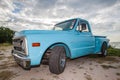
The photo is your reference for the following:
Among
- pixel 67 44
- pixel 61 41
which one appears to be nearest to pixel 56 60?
pixel 61 41

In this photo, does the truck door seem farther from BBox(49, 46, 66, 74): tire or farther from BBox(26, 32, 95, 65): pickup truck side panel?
BBox(49, 46, 66, 74): tire

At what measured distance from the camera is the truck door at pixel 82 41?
4.98 m

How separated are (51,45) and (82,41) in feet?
6.34

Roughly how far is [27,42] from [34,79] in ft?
3.64

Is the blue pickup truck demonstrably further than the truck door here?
No

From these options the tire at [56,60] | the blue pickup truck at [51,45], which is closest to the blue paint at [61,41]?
the blue pickup truck at [51,45]

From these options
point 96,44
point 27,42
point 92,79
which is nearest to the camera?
point 27,42

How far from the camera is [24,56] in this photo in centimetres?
350

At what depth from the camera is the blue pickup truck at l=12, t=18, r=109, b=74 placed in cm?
339

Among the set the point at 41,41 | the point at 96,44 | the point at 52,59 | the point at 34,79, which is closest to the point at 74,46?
the point at 52,59

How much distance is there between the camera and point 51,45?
12.7 feet

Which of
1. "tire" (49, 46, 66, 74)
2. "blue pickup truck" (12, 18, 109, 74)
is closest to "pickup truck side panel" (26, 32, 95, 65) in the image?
"blue pickup truck" (12, 18, 109, 74)

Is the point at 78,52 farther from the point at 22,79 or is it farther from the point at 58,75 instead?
the point at 22,79

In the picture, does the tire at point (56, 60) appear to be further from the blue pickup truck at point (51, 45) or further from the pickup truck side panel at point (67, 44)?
the pickup truck side panel at point (67, 44)
